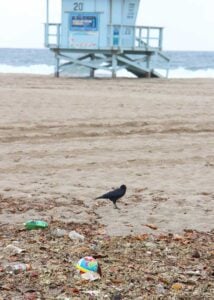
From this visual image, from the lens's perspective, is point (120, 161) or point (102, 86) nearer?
point (120, 161)

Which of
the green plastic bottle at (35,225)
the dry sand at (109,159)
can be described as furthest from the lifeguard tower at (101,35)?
the green plastic bottle at (35,225)

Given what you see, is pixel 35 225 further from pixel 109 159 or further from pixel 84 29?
pixel 84 29

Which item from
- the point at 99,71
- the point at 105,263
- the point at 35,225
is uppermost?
the point at 105,263

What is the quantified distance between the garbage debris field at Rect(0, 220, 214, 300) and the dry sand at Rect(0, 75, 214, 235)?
39 cm

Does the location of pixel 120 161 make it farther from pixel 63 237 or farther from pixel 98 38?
pixel 98 38

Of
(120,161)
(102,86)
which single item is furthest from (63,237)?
(102,86)

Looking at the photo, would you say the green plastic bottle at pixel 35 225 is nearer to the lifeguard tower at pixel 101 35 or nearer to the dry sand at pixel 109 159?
the dry sand at pixel 109 159

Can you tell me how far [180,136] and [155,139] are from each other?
0.65 m

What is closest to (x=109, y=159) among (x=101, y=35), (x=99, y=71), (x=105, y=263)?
(x=105, y=263)

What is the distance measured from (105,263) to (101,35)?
2271 cm

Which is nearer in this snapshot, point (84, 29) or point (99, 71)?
point (84, 29)

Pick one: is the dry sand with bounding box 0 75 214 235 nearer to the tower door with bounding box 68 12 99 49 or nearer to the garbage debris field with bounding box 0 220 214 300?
the garbage debris field with bounding box 0 220 214 300

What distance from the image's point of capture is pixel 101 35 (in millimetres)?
27562

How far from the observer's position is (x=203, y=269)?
5492 mm
